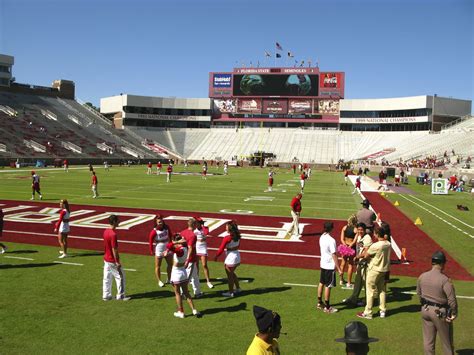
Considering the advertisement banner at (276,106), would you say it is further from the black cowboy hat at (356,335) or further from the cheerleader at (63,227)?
the black cowboy hat at (356,335)

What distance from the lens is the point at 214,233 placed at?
1630 centimetres

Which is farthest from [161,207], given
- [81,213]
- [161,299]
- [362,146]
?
[362,146]

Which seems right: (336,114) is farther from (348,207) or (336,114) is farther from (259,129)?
(348,207)

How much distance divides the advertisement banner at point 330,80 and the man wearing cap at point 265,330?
8678cm

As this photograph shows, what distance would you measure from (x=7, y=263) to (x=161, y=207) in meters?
11.4

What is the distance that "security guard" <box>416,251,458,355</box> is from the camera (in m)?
5.98

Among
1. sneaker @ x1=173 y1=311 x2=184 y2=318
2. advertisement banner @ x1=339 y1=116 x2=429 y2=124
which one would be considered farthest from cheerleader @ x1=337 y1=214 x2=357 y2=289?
advertisement banner @ x1=339 y1=116 x2=429 y2=124

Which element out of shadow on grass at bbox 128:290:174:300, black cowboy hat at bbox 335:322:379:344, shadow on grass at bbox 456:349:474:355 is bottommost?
shadow on grass at bbox 128:290:174:300

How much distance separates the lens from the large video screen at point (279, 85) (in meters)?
87.1

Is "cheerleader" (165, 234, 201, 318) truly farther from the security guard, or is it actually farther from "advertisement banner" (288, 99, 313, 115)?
"advertisement banner" (288, 99, 313, 115)

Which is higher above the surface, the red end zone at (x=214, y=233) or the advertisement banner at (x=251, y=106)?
the advertisement banner at (x=251, y=106)

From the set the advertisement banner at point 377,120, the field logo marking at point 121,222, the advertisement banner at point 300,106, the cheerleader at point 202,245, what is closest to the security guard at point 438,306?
the cheerleader at point 202,245

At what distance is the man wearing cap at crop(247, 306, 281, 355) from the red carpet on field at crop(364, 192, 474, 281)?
8412 mm

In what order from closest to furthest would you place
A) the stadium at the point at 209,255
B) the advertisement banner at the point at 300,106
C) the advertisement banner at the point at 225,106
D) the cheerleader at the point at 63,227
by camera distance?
the stadium at the point at 209,255, the cheerleader at the point at 63,227, the advertisement banner at the point at 300,106, the advertisement banner at the point at 225,106
